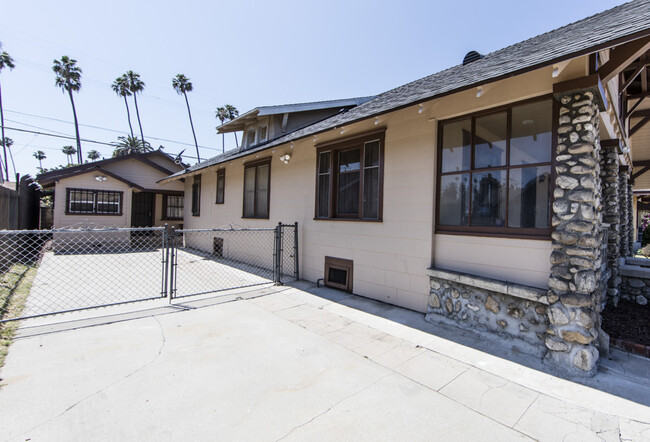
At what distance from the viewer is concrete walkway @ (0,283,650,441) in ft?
6.88

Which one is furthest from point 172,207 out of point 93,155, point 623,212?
point 93,155

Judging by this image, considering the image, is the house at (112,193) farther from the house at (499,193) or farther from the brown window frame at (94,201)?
the house at (499,193)

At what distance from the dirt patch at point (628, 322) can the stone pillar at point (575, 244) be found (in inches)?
41.4

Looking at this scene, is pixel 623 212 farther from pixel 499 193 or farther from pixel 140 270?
pixel 140 270

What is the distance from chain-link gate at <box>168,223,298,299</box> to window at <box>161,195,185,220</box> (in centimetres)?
685

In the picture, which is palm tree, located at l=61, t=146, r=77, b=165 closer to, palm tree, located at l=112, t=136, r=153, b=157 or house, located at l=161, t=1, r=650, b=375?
palm tree, located at l=112, t=136, r=153, b=157

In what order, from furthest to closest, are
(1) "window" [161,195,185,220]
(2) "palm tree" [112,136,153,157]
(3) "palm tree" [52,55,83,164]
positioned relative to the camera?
1. (2) "palm tree" [112,136,153,157]
2. (3) "palm tree" [52,55,83,164]
3. (1) "window" [161,195,185,220]

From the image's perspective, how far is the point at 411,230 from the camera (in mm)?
4664

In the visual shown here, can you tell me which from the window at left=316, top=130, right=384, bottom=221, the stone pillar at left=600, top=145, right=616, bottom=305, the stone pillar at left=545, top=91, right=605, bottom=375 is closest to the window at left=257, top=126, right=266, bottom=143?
the window at left=316, top=130, right=384, bottom=221

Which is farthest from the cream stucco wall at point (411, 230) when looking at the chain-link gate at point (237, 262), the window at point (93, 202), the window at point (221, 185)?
the window at point (93, 202)

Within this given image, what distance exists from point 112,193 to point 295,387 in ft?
47.3

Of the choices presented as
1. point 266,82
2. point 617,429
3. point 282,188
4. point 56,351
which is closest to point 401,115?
point 282,188

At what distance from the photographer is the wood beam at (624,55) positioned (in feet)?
8.94

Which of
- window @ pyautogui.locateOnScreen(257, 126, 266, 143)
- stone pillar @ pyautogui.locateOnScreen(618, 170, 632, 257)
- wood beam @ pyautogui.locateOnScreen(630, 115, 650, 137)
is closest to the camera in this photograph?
stone pillar @ pyautogui.locateOnScreen(618, 170, 632, 257)
